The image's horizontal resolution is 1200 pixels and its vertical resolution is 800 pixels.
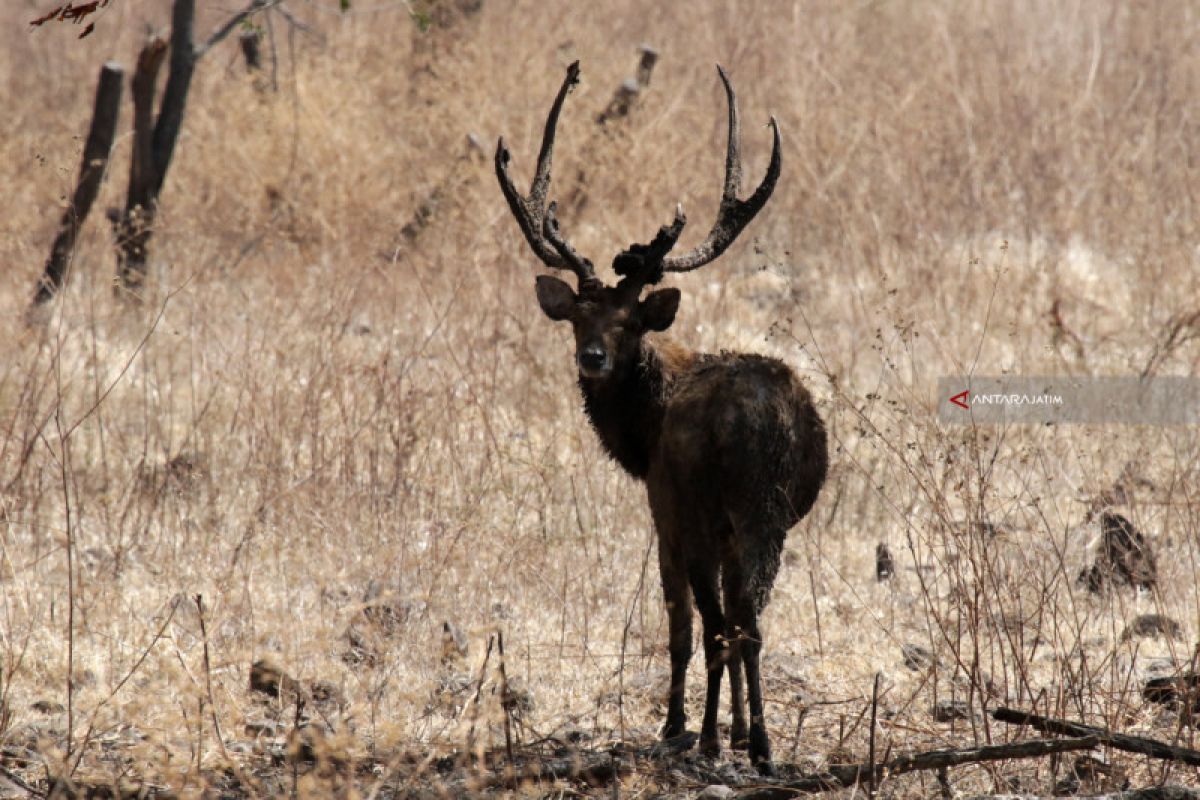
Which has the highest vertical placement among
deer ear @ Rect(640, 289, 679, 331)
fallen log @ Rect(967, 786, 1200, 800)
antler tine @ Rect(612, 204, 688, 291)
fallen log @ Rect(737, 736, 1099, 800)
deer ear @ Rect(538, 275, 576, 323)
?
antler tine @ Rect(612, 204, 688, 291)

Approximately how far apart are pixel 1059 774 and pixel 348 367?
15.0ft

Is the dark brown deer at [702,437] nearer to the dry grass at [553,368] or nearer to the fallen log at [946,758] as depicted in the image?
the dry grass at [553,368]

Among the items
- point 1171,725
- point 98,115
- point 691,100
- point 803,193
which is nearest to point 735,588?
point 1171,725

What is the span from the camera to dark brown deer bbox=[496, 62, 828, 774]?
202 inches

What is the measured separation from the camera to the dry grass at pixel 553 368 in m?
5.89

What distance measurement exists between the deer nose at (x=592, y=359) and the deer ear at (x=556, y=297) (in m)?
0.30

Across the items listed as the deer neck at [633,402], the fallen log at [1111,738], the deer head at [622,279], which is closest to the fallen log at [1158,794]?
the fallen log at [1111,738]

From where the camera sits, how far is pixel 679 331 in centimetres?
948

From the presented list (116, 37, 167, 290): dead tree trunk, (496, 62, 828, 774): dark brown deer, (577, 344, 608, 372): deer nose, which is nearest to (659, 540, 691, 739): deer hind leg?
(496, 62, 828, 774): dark brown deer

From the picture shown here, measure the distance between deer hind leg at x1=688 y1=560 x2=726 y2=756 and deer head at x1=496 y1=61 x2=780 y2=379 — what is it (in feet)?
2.48

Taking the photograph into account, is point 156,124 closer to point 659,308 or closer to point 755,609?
point 659,308

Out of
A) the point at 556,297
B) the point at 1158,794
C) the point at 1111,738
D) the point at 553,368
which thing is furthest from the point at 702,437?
the point at 553,368

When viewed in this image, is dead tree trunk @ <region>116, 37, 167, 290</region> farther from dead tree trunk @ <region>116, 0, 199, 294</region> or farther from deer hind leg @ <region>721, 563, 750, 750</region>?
deer hind leg @ <region>721, 563, 750, 750</region>

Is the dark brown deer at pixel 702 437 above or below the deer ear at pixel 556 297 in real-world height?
below
